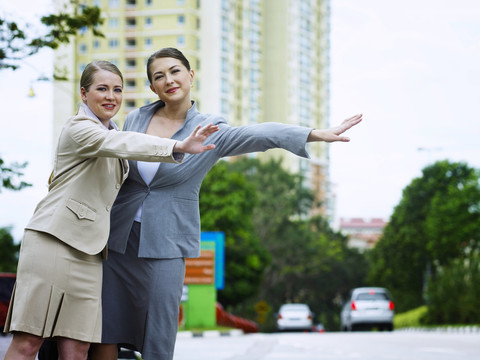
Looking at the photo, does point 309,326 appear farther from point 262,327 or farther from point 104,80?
point 104,80

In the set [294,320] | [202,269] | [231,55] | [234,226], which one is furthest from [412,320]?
[231,55]

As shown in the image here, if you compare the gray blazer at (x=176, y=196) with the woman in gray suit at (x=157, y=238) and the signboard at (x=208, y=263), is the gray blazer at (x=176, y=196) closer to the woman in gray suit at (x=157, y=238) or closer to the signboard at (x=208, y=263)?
the woman in gray suit at (x=157, y=238)

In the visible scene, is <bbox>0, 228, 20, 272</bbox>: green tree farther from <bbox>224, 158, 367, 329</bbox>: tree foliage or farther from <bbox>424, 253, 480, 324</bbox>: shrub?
<bbox>424, 253, 480, 324</bbox>: shrub

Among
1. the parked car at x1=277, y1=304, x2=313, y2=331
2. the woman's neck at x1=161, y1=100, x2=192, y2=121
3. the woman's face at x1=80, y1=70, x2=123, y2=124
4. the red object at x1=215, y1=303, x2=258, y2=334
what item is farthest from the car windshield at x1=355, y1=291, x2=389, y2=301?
the woman's face at x1=80, y1=70, x2=123, y2=124

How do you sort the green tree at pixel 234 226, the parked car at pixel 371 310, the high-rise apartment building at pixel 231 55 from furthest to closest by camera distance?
the high-rise apartment building at pixel 231 55 → the green tree at pixel 234 226 → the parked car at pixel 371 310

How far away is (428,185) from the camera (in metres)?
57.8

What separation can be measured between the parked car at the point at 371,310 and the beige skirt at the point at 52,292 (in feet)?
91.9

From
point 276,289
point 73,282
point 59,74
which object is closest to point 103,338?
point 73,282

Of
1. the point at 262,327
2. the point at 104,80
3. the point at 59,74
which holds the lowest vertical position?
the point at 262,327

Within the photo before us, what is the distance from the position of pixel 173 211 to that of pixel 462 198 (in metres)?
45.3

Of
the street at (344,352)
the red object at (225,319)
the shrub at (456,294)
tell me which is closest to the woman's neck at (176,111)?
the street at (344,352)

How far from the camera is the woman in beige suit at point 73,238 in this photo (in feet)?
12.1

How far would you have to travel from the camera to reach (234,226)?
4647cm

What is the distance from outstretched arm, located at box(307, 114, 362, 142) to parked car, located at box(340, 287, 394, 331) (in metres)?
27.6
